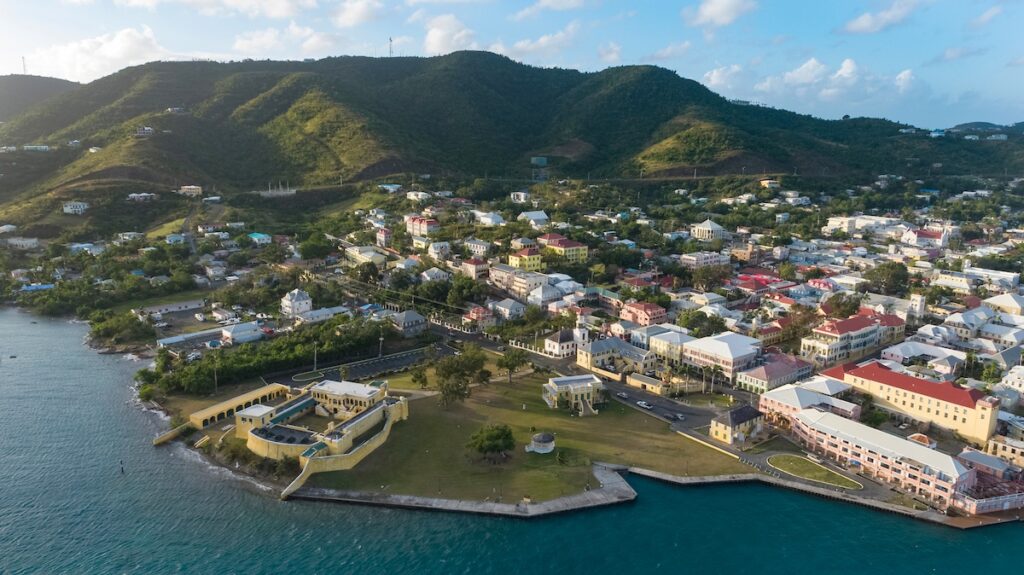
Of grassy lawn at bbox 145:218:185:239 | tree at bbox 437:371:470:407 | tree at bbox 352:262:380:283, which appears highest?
grassy lawn at bbox 145:218:185:239

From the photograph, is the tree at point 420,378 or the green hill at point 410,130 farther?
the green hill at point 410,130

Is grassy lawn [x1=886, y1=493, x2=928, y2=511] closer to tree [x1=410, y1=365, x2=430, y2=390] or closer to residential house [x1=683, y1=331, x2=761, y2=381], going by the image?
residential house [x1=683, y1=331, x2=761, y2=381]

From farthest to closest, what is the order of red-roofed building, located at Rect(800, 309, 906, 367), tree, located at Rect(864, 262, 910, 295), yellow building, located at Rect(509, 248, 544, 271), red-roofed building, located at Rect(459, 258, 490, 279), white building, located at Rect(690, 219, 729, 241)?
white building, located at Rect(690, 219, 729, 241)
yellow building, located at Rect(509, 248, 544, 271)
red-roofed building, located at Rect(459, 258, 490, 279)
tree, located at Rect(864, 262, 910, 295)
red-roofed building, located at Rect(800, 309, 906, 367)

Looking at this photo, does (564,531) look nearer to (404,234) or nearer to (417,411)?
(417,411)

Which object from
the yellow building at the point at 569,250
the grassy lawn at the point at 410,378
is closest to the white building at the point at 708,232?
the yellow building at the point at 569,250

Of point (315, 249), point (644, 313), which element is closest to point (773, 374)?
point (644, 313)

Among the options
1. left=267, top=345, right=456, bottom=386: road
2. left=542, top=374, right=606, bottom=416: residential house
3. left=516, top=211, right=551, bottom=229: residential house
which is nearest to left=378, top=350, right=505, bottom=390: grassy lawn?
left=267, top=345, right=456, bottom=386: road

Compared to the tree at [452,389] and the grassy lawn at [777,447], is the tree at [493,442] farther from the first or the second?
the grassy lawn at [777,447]

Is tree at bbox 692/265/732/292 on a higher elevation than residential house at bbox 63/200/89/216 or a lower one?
lower
